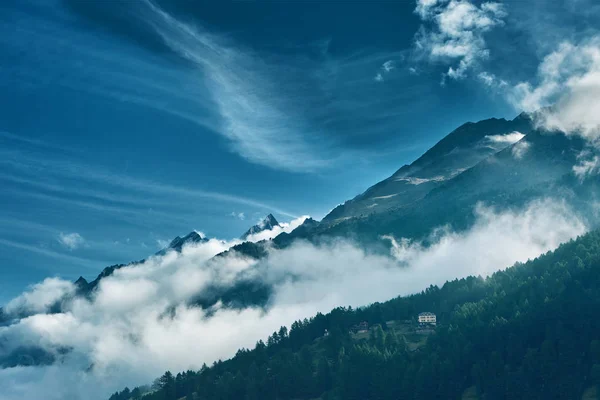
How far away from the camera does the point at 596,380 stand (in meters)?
174

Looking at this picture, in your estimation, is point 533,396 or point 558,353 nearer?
point 533,396

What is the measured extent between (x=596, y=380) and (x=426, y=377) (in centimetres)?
5181

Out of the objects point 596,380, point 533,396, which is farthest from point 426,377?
point 596,380

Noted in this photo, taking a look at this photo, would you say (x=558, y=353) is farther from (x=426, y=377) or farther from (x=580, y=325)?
(x=426, y=377)

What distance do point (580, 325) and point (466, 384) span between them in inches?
1724

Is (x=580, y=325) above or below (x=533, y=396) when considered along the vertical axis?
above

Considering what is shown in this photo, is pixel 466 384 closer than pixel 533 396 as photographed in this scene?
No

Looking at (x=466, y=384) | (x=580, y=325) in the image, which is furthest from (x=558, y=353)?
(x=466, y=384)

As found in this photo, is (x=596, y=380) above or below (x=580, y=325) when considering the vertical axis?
below

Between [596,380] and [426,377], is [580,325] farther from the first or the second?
[426,377]

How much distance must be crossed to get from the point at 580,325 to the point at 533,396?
37.7 meters

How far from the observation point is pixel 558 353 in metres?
191

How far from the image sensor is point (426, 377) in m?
198

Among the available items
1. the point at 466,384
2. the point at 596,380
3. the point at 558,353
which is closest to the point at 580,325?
the point at 558,353
